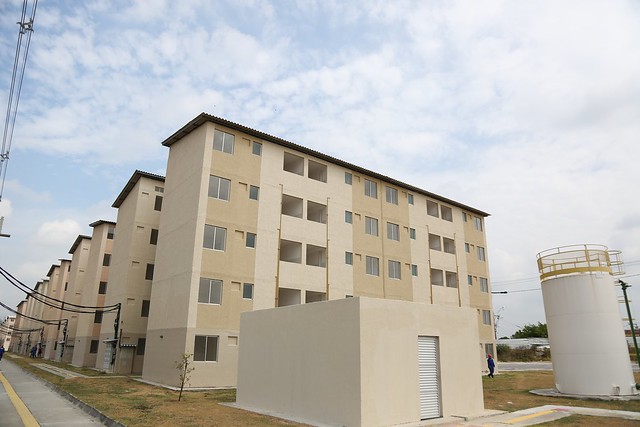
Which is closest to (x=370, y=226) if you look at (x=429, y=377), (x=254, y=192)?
(x=254, y=192)

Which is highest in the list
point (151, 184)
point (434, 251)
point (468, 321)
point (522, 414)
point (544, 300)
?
point (151, 184)

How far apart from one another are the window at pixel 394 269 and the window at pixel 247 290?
14519mm

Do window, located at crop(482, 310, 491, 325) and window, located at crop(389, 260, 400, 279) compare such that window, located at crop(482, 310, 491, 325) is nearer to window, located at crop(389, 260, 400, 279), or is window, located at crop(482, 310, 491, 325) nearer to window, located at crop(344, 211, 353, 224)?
window, located at crop(389, 260, 400, 279)

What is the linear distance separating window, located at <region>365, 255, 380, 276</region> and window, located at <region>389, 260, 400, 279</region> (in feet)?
5.59

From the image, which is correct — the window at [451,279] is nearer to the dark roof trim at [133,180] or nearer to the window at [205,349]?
the window at [205,349]

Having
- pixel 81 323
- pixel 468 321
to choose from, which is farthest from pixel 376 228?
pixel 81 323

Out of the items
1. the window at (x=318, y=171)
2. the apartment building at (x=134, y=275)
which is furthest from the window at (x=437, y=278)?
the apartment building at (x=134, y=275)

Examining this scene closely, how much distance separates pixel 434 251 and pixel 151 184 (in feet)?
92.1

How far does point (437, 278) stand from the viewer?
4597cm

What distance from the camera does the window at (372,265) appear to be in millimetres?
38578

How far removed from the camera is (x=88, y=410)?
1703 cm

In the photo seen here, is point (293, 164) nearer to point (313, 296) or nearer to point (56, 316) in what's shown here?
point (313, 296)

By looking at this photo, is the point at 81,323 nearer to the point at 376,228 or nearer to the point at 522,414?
the point at 376,228

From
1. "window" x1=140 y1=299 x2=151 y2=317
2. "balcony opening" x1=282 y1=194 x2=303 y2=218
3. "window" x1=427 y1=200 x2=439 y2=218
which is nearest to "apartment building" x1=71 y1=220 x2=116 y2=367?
"window" x1=140 y1=299 x2=151 y2=317
